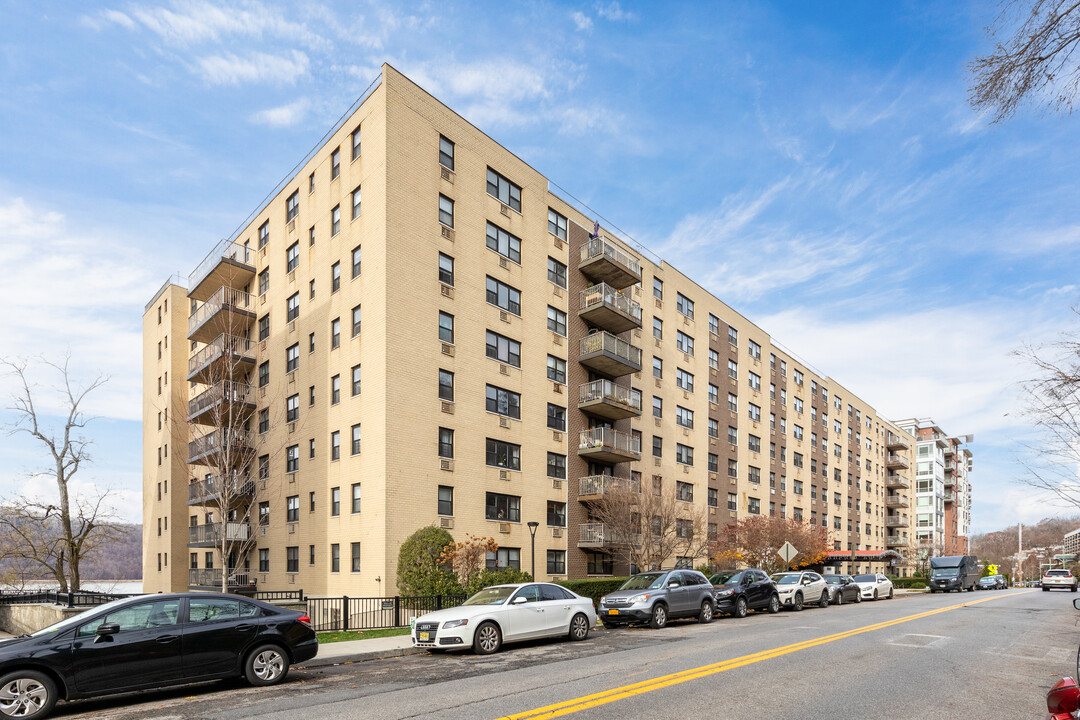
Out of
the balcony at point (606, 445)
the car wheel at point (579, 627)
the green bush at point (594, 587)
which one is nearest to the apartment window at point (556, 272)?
the balcony at point (606, 445)

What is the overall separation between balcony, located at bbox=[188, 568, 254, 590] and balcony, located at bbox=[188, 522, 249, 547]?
1351 mm

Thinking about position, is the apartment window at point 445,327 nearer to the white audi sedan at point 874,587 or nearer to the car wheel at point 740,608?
the car wheel at point 740,608

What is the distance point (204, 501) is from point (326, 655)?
25170 mm

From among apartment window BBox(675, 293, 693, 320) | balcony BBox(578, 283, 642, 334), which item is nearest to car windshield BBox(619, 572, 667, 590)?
balcony BBox(578, 283, 642, 334)

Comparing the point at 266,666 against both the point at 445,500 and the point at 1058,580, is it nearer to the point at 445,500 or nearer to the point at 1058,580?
the point at 445,500

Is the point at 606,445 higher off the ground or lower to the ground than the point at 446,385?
lower

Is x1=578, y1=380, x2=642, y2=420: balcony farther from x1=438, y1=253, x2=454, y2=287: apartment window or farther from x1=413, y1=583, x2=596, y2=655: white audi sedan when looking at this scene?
x1=413, y1=583, x2=596, y2=655: white audi sedan

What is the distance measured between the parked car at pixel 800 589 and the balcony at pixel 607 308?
47.3ft

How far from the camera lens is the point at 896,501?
84125 mm

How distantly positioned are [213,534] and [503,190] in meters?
21.7

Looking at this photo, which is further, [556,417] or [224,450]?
[556,417]

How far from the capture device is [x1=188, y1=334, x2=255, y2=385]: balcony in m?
35.8

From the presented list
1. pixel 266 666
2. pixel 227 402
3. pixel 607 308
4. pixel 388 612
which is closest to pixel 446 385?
pixel 388 612

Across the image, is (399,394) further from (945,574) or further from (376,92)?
(945,574)
